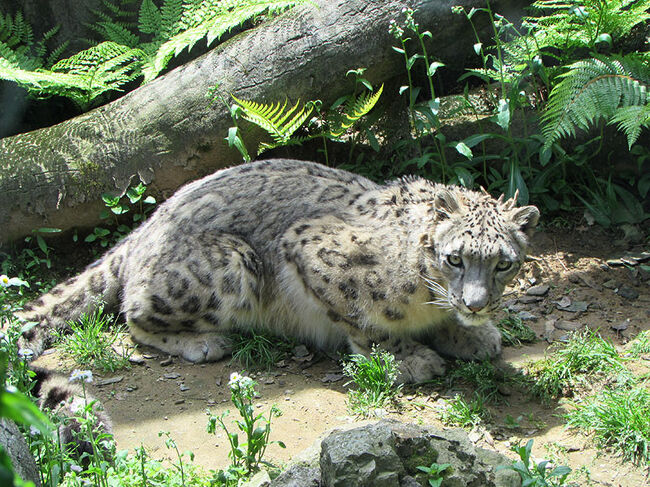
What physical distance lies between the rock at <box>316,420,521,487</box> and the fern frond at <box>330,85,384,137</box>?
4.68m

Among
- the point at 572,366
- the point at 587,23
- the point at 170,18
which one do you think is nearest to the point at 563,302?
the point at 572,366

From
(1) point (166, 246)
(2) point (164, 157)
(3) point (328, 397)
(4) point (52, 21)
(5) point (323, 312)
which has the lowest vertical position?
(3) point (328, 397)

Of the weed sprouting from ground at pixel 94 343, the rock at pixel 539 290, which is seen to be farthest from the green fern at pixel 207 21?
the rock at pixel 539 290

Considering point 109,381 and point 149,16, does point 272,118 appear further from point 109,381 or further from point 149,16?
point 109,381

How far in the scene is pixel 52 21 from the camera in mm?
10609

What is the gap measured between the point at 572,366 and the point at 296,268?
9.20 ft

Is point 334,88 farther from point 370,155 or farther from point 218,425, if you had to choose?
point 218,425

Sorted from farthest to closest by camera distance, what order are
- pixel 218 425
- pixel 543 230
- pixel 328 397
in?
1. pixel 543 230
2. pixel 328 397
3. pixel 218 425

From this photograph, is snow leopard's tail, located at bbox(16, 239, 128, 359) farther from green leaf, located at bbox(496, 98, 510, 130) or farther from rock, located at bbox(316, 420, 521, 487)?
green leaf, located at bbox(496, 98, 510, 130)

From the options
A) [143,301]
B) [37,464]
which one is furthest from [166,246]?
[37,464]

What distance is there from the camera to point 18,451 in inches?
164

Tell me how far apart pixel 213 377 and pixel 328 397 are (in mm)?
1231

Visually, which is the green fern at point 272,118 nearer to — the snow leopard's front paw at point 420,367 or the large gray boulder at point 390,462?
the snow leopard's front paw at point 420,367

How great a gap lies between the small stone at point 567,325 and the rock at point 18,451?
5.20 metres
